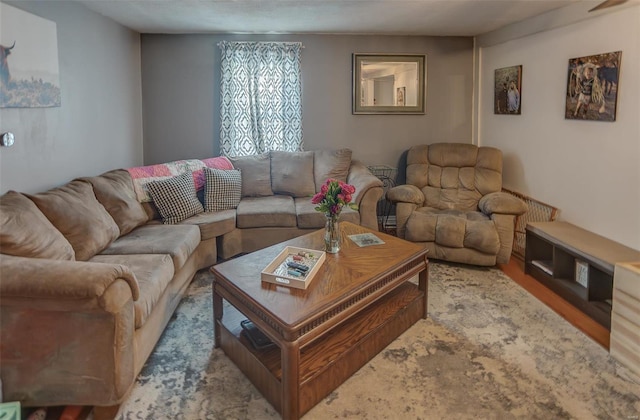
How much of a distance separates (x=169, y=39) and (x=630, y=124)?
14.0 ft

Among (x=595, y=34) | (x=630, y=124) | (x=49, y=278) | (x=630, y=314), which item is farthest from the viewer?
(x=595, y=34)

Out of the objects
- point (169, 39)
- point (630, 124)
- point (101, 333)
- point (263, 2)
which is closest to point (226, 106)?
point (169, 39)

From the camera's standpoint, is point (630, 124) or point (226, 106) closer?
point (630, 124)

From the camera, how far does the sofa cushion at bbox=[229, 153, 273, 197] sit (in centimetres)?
423

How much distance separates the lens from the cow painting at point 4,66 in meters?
2.35

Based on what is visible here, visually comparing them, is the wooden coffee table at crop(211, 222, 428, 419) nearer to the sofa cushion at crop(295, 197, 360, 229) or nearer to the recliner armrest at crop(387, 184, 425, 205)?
the sofa cushion at crop(295, 197, 360, 229)

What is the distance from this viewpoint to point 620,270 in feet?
7.33

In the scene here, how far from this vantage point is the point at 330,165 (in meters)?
4.38

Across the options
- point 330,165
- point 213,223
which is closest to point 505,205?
point 330,165

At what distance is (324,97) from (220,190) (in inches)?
68.4

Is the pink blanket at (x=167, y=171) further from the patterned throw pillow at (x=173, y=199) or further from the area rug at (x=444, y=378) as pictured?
the area rug at (x=444, y=378)

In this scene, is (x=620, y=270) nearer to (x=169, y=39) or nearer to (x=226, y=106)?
(x=226, y=106)

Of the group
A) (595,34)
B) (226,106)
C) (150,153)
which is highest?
(595,34)

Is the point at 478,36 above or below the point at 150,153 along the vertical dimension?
above
